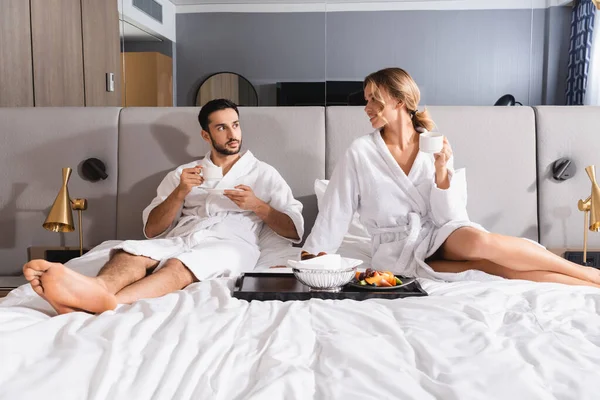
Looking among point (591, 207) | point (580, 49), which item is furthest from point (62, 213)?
point (580, 49)

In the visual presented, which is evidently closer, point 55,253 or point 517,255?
point 517,255

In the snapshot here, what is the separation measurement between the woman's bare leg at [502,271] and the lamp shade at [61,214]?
51.7 inches

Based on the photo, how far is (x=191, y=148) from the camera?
2691 millimetres

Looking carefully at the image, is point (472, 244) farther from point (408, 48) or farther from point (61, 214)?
point (408, 48)

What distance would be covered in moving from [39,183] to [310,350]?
188 cm

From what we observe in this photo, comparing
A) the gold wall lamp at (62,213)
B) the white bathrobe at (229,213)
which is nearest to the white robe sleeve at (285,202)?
the white bathrobe at (229,213)

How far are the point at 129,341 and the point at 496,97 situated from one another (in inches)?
136

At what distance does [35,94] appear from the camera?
3338 millimetres

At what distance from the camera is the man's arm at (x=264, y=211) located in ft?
7.73

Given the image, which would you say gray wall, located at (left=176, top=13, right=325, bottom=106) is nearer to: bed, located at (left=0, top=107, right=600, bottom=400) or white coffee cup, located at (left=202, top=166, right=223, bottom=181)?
white coffee cup, located at (left=202, top=166, right=223, bottom=181)

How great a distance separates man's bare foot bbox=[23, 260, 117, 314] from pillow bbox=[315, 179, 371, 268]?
41.7 inches

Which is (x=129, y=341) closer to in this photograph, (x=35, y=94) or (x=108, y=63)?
(x=35, y=94)

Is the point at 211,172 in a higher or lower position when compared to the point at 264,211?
higher

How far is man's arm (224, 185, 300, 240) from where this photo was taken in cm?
236
